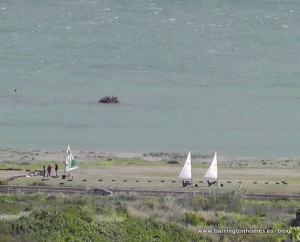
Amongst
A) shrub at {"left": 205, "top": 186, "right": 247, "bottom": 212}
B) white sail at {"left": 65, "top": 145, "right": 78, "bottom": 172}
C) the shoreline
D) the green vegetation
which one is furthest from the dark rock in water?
shrub at {"left": 205, "top": 186, "right": 247, "bottom": 212}

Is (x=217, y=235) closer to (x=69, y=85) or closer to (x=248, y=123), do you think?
(x=248, y=123)

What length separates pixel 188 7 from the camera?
140 metres

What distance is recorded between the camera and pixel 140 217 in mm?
36688

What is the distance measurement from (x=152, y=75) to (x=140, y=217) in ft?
227

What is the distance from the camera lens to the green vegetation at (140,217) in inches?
1246

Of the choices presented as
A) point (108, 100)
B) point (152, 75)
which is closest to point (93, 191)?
point (108, 100)

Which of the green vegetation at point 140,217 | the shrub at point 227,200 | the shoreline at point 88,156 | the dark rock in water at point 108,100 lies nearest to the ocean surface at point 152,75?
the dark rock in water at point 108,100

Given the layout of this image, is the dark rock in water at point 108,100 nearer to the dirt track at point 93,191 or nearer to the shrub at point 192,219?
the dirt track at point 93,191

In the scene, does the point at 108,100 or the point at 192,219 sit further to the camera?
the point at 108,100

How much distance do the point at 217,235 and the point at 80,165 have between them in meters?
26.6

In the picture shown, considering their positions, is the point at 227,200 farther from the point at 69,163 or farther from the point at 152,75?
the point at 152,75

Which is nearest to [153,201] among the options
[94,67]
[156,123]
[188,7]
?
[156,123]

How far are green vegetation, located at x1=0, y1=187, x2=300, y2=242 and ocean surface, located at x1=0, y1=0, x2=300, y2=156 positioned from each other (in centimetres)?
2855

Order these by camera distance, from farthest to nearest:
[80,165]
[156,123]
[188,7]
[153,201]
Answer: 1. [188,7]
2. [156,123]
3. [80,165]
4. [153,201]
